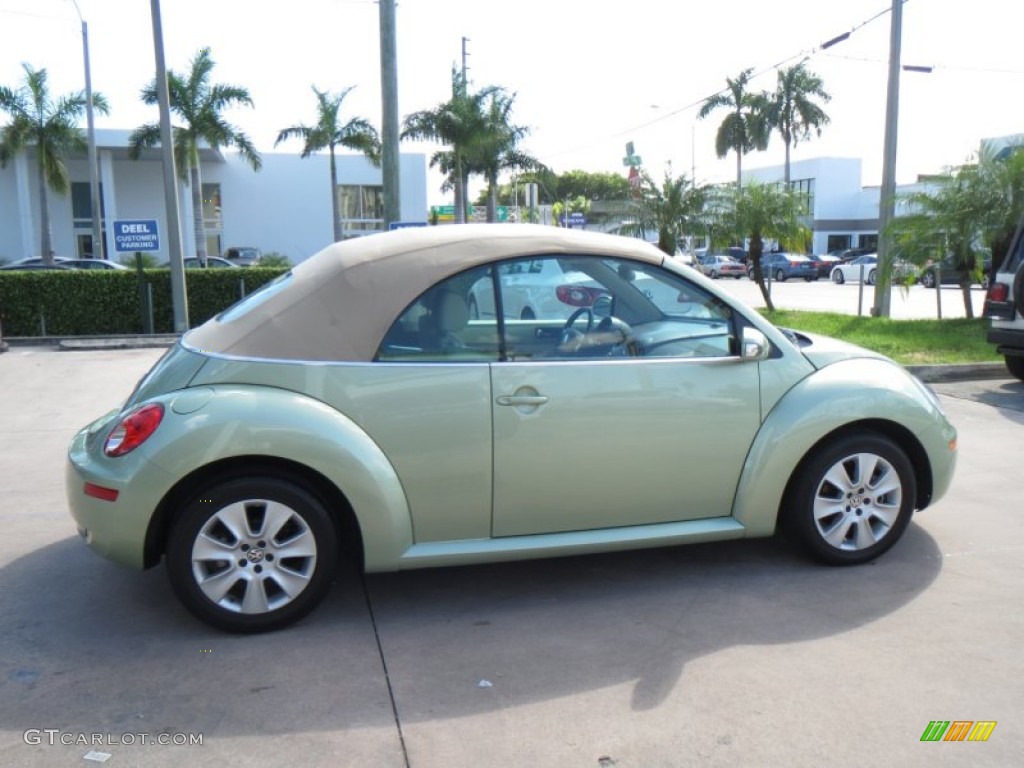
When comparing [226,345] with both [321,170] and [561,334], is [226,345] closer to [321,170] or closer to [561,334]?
[561,334]

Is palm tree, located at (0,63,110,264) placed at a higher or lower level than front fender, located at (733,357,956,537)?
higher

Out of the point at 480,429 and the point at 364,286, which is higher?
the point at 364,286

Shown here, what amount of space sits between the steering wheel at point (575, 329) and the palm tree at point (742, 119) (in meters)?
50.9

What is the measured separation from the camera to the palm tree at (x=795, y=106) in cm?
5203

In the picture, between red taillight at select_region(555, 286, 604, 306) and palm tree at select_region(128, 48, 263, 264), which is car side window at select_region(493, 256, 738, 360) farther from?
palm tree at select_region(128, 48, 263, 264)

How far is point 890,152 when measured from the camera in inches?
641

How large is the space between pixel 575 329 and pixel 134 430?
2.02m

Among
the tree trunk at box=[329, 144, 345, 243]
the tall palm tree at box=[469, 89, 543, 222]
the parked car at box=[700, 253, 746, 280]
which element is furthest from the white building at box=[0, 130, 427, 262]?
the parked car at box=[700, 253, 746, 280]

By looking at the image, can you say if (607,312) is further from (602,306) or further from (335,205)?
(335,205)

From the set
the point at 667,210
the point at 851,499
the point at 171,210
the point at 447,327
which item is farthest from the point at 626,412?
the point at 667,210

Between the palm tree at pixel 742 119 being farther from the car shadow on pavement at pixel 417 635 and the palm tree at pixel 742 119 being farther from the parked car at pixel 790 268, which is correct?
the car shadow on pavement at pixel 417 635

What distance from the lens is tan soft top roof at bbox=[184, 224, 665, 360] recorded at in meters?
3.97

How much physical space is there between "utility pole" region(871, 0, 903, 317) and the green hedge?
40.1ft

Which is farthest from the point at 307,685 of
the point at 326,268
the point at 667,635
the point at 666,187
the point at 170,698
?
the point at 666,187
